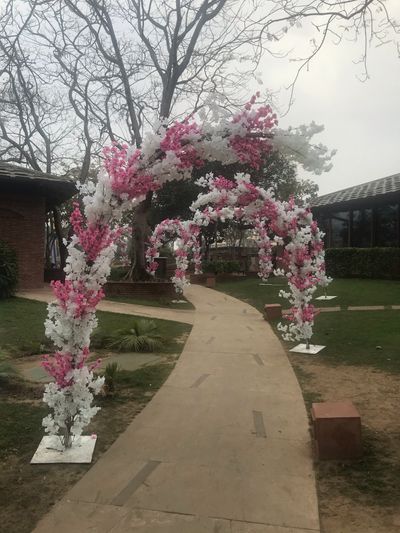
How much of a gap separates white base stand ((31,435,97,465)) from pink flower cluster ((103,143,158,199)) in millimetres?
2336

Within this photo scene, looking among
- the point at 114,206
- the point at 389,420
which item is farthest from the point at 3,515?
the point at 389,420

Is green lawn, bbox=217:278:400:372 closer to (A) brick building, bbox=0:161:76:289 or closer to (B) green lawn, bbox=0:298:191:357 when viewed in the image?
(B) green lawn, bbox=0:298:191:357

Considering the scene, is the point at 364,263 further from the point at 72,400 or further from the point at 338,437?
the point at 72,400

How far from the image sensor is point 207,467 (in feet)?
14.3

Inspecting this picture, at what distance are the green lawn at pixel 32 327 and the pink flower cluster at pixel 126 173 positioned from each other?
4271 mm

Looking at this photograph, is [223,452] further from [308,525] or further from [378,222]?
[378,222]

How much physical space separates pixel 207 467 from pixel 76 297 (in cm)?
190

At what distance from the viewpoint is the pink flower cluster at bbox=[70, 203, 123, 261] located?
4.43 m

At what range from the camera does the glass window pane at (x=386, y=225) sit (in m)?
22.2

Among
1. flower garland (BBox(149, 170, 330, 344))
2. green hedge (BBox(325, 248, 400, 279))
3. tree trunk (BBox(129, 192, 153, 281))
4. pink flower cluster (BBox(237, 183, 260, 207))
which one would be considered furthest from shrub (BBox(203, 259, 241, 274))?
pink flower cluster (BBox(237, 183, 260, 207))

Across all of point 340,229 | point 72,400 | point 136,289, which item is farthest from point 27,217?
point 340,229

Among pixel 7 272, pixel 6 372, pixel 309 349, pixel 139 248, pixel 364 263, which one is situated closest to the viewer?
pixel 6 372

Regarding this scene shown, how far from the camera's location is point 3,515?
11.5 feet

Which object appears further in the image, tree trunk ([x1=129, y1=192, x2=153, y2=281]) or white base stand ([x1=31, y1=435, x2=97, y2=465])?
tree trunk ([x1=129, y1=192, x2=153, y2=281])
